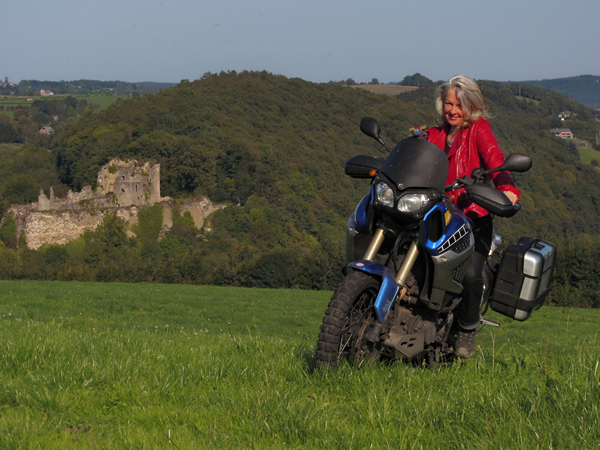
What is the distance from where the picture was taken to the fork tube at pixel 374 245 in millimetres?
3707

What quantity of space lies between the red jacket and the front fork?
0.79m

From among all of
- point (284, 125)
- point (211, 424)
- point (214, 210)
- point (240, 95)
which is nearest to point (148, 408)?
point (211, 424)

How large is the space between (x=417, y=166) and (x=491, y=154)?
2.64 feet

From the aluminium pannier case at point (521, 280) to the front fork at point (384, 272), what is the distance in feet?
2.85

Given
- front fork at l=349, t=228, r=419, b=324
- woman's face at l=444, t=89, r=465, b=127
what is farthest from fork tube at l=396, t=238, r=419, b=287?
woman's face at l=444, t=89, r=465, b=127

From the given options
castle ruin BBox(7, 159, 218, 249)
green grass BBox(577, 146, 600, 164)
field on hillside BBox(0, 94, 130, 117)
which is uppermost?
field on hillside BBox(0, 94, 130, 117)

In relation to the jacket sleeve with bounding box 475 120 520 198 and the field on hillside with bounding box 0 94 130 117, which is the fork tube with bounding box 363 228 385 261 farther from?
the field on hillside with bounding box 0 94 130 117

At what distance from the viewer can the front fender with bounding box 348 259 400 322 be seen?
3.41m

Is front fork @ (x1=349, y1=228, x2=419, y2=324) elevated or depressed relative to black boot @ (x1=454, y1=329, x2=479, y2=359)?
elevated

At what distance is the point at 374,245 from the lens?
3717 millimetres

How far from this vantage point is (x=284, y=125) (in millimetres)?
121750

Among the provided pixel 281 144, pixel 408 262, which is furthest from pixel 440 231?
pixel 281 144

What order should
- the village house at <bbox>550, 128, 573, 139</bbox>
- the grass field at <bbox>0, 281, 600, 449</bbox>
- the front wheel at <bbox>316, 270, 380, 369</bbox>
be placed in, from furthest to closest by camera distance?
the village house at <bbox>550, 128, 573, 139</bbox>, the front wheel at <bbox>316, 270, 380, 369</bbox>, the grass field at <bbox>0, 281, 600, 449</bbox>

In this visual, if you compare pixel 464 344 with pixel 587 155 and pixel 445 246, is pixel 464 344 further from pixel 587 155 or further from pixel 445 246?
pixel 587 155
